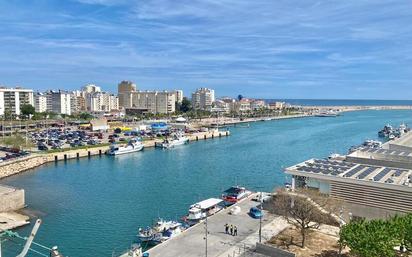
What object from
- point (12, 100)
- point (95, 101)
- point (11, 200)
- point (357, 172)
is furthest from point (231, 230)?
point (95, 101)

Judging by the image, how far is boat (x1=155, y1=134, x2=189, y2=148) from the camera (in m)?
53.6

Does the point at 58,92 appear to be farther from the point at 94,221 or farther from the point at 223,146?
the point at 94,221

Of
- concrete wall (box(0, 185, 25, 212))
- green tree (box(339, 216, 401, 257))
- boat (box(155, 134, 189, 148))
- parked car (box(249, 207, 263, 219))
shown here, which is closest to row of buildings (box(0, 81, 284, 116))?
boat (box(155, 134, 189, 148))

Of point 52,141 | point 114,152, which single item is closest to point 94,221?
point 114,152

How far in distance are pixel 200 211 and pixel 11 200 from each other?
10425mm

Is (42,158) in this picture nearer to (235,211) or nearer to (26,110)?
(235,211)

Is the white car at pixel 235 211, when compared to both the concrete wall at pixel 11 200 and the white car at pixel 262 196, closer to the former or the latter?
the white car at pixel 262 196

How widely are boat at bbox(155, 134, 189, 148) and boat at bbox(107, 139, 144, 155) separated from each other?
3.41 meters

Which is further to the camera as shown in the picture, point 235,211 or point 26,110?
point 26,110

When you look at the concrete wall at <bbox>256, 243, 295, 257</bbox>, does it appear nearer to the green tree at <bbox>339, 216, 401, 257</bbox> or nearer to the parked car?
the green tree at <bbox>339, 216, 401, 257</bbox>

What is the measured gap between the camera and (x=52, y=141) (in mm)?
48344

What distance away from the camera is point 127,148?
47.7m

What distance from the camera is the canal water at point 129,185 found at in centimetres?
1922

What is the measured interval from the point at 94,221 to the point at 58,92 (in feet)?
283
